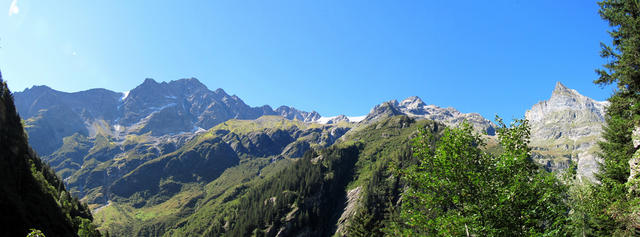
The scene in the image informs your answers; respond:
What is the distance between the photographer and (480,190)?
13.4m

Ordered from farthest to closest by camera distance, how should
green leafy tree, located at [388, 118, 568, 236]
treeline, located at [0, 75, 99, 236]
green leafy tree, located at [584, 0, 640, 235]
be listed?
treeline, located at [0, 75, 99, 236], green leafy tree, located at [584, 0, 640, 235], green leafy tree, located at [388, 118, 568, 236]

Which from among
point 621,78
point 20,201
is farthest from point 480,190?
point 20,201

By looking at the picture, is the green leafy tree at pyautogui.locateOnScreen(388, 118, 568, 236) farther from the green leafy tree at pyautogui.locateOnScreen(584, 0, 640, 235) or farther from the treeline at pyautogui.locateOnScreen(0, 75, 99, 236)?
the treeline at pyautogui.locateOnScreen(0, 75, 99, 236)

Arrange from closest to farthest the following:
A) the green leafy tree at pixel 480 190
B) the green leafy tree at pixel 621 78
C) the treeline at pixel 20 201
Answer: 1. the green leafy tree at pixel 480 190
2. the green leafy tree at pixel 621 78
3. the treeline at pixel 20 201

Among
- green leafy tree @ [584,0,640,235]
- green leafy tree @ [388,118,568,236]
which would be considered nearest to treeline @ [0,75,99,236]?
green leafy tree @ [388,118,568,236]

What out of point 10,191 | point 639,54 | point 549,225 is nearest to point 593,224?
point 639,54

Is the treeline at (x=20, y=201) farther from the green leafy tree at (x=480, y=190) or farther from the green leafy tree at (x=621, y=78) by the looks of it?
the green leafy tree at (x=621, y=78)

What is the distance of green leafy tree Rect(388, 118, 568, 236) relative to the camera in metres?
12.7

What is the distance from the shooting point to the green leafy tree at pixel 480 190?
12.7 meters

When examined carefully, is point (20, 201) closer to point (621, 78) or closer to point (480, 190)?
point (480, 190)

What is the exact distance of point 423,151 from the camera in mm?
14797

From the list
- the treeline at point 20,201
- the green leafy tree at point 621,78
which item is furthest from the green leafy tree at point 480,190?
the treeline at point 20,201

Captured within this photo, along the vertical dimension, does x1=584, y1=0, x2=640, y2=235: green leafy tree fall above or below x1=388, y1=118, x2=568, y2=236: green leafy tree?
above

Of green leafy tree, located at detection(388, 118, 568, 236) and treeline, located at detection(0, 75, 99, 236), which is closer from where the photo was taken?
green leafy tree, located at detection(388, 118, 568, 236)
